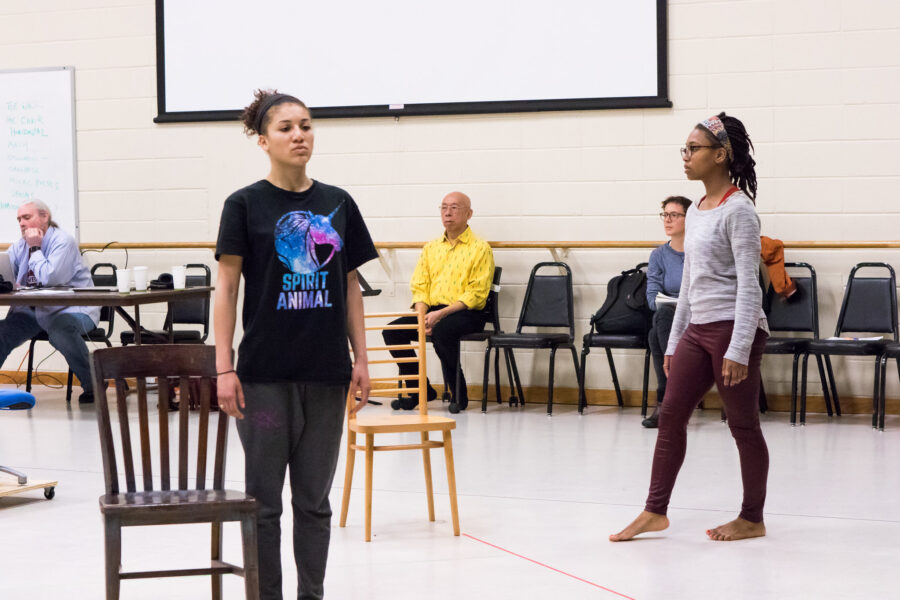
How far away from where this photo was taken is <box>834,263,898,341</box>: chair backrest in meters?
5.91

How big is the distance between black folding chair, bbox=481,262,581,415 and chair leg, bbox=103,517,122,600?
4010 millimetres

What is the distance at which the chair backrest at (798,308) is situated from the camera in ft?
19.9

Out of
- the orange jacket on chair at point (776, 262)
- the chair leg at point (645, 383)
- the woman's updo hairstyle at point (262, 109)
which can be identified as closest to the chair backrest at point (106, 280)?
the chair leg at point (645, 383)

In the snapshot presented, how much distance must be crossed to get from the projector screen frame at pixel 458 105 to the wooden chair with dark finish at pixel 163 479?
4291mm

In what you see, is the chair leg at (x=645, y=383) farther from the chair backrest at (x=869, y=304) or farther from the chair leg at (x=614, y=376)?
the chair backrest at (x=869, y=304)

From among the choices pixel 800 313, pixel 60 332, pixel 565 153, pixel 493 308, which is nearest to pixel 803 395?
pixel 800 313

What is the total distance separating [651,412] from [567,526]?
274 centimetres

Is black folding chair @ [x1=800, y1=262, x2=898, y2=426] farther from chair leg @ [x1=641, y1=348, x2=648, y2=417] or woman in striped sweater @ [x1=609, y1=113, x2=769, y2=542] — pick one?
woman in striped sweater @ [x1=609, y1=113, x2=769, y2=542]

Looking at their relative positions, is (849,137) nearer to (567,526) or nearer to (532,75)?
(532,75)

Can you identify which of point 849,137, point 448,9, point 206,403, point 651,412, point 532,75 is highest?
point 448,9

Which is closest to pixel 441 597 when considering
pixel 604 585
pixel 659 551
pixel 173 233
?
pixel 604 585

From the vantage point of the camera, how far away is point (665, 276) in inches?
238

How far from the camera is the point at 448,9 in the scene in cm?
673

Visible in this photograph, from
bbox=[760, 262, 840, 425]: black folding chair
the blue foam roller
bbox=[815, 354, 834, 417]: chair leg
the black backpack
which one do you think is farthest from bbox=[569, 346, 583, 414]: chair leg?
the blue foam roller
